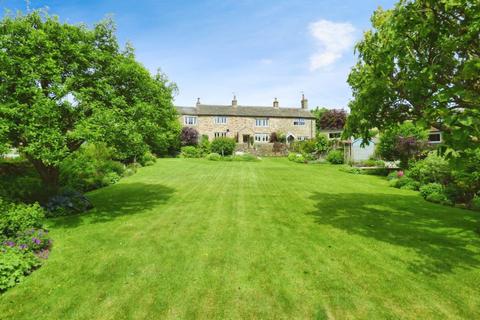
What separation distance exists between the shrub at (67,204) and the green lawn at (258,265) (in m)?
0.95

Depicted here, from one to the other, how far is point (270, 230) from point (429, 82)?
697cm

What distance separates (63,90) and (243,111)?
4946 cm

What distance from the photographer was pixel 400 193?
1773 centimetres

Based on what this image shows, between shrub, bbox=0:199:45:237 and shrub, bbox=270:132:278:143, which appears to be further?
shrub, bbox=270:132:278:143

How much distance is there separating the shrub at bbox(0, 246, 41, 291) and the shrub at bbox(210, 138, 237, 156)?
129 ft

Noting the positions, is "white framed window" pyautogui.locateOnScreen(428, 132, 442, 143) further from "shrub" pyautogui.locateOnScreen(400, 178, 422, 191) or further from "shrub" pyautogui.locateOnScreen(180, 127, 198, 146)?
"shrub" pyautogui.locateOnScreen(180, 127, 198, 146)

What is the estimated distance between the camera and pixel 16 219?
8.82 metres

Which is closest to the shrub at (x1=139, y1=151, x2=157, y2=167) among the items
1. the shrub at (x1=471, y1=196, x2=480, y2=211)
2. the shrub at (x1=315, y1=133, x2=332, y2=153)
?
the shrub at (x1=315, y1=133, x2=332, y2=153)

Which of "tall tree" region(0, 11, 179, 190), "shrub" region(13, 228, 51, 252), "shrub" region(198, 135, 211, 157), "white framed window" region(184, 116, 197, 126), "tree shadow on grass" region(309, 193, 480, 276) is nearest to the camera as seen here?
"tree shadow on grass" region(309, 193, 480, 276)

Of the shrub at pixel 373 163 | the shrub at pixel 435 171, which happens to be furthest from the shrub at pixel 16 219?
the shrub at pixel 373 163

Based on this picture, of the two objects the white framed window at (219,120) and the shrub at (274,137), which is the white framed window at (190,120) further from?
the shrub at (274,137)

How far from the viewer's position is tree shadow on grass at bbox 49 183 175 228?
11.8 meters

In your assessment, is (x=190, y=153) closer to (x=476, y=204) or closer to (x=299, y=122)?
(x=299, y=122)

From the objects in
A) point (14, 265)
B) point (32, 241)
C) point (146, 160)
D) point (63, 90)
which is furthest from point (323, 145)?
point (14, 265)
